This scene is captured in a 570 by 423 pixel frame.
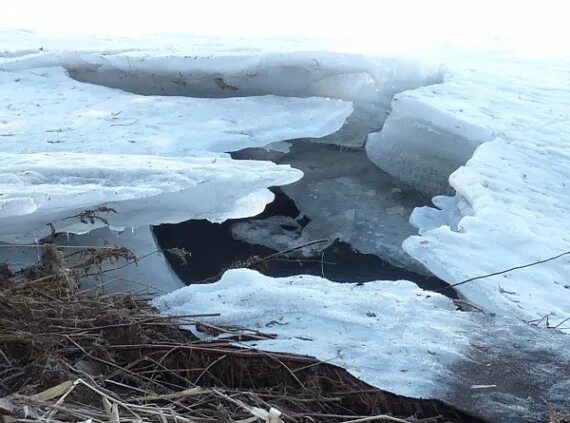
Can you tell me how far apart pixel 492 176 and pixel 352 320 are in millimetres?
1665

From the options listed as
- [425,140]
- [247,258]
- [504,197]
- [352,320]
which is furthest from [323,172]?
[352,320]

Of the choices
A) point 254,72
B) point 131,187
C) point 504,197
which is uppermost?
point 254,72

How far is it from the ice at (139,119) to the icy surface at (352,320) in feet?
4.67

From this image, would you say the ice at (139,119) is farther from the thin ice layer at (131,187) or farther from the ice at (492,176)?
the ice at (492,176)

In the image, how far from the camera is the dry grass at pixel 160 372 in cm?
159

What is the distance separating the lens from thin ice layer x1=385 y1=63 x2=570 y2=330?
262cm

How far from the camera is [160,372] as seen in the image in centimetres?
183

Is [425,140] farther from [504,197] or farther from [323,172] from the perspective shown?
[504,197]

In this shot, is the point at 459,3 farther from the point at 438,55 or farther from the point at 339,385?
the point at 339,385

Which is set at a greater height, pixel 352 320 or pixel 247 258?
pixel 352 320

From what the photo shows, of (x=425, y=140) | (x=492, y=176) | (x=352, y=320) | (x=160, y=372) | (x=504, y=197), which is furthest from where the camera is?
(x=425, y=140)

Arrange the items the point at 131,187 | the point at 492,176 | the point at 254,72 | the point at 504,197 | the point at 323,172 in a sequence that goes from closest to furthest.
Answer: the point at 131,187
the point at 504,197
the point at 492,176
the point at 254,72
the point at 323,172

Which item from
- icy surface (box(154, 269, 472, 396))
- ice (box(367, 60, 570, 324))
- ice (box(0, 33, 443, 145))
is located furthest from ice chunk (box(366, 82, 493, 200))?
icy surface (box(154, 269, 472, 396))

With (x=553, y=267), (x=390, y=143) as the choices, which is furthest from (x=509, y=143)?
(x=553, y=267)
